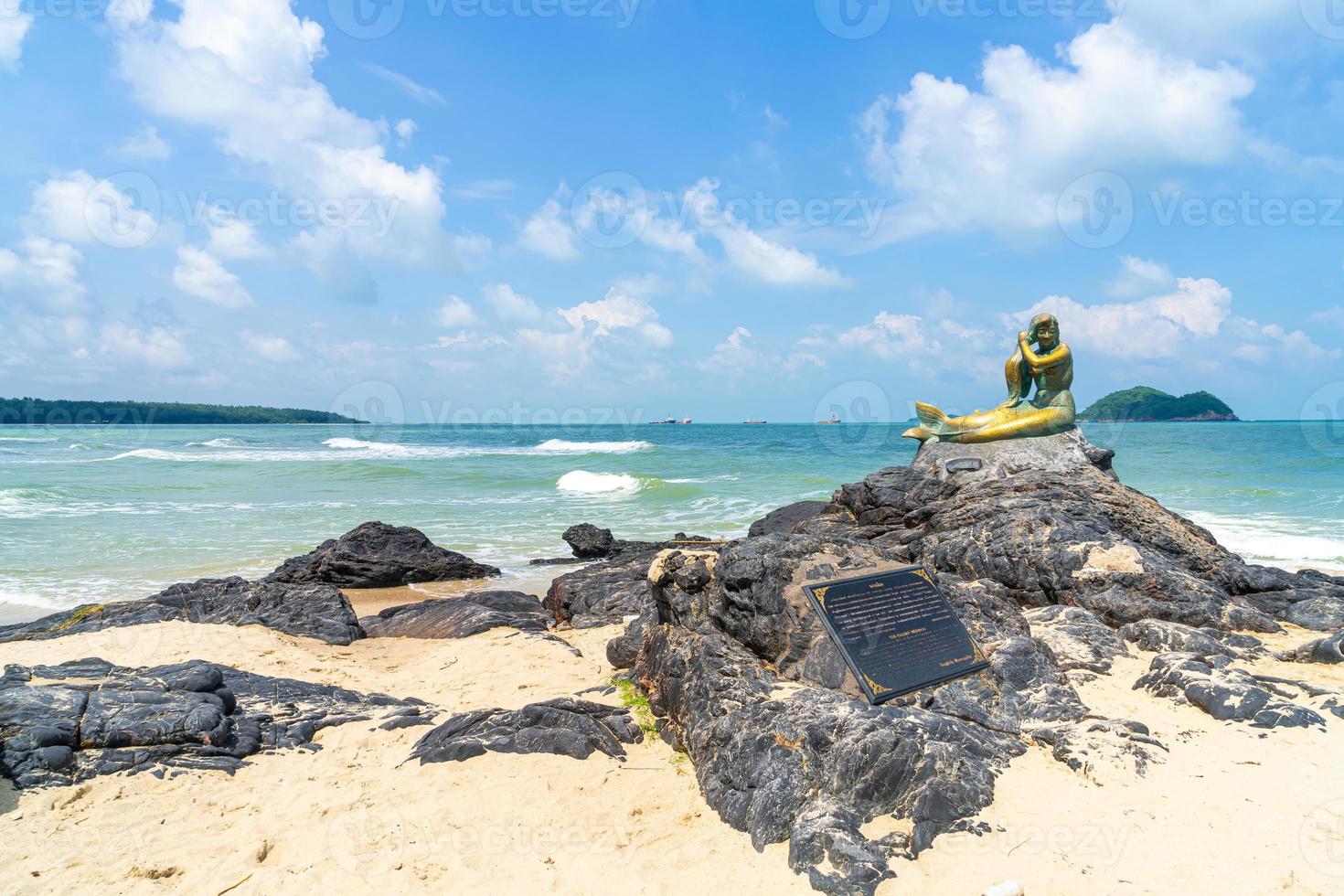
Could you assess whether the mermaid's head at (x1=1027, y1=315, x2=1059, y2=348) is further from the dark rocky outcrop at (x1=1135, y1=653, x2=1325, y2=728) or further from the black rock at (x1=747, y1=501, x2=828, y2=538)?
the dark rocky outcrop at (x1=1135, y1=653, x2=1325, y2=728)

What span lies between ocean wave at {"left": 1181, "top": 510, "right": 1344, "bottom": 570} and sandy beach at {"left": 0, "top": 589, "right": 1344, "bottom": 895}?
36.2 ft

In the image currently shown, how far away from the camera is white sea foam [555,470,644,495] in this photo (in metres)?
26.3

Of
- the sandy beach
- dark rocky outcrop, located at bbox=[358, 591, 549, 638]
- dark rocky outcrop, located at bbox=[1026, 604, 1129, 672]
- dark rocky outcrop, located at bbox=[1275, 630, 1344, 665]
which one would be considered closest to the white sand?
the sandy beach

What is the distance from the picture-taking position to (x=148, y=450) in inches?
1720

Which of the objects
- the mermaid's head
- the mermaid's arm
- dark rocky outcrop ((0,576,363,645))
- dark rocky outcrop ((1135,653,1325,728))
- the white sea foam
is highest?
the mermaid's head

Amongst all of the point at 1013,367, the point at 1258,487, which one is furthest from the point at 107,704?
the point at 1258,487

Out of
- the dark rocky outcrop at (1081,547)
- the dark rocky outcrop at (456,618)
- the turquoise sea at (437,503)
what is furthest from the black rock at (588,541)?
the dark rocky outcrop at (1081,547)

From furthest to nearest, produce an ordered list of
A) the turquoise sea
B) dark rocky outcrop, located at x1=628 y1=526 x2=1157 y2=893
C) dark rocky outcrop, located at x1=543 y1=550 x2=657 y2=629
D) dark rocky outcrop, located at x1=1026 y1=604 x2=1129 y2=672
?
Answer: the turquoise sea, dark rocky outcrop, located at x1=543 y1=550 x2=657 y2=629, dark rocky outcrop, located at x1=1026 y1=604 x2=1129 y2=672, dark rocky outcrop, located at x1=628 y1=526 x2=1157 y2=893

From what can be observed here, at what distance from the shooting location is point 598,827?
3.58m

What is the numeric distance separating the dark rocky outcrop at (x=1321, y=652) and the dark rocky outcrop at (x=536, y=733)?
15.4 feet

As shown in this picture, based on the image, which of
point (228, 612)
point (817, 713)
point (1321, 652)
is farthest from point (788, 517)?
point (817, 713)

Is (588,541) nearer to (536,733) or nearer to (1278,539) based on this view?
(536,733)

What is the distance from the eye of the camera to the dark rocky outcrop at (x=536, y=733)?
13.9 ft

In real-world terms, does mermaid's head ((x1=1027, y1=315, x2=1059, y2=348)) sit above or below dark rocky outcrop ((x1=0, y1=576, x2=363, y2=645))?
above
